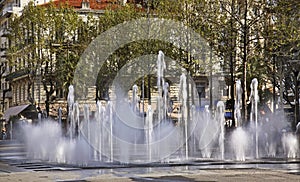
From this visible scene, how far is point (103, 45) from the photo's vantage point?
38.5m

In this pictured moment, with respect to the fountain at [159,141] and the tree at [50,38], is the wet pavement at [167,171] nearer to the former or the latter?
the fountain at [159,141]

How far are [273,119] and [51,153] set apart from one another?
64.9ft

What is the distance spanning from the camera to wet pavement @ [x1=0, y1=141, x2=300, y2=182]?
13154 mm

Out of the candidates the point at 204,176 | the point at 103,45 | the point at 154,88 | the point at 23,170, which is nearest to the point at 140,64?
the point at 103,45

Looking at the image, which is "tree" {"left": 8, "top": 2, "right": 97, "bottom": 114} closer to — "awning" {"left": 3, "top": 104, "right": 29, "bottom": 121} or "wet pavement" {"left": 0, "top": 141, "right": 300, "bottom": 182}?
"awning" {"left": 3, "top": 104, "right": 29, "bottom": 121}

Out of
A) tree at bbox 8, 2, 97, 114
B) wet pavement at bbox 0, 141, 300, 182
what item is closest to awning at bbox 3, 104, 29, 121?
tree at bbox 8, 2, 97, 114

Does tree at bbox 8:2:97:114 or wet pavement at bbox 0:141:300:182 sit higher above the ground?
tree at bbox 8:2:97:114

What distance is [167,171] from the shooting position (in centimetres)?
1469

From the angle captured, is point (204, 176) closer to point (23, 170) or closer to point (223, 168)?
point (223, 168)

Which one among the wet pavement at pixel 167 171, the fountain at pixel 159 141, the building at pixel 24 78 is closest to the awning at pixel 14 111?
the building at pixel 24 78

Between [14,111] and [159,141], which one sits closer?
[159,141]

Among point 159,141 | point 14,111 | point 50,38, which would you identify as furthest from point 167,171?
point 14,111

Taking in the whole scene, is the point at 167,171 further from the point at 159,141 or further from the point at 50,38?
the point at 50,38

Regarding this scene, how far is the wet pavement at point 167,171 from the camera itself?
1315 cm
